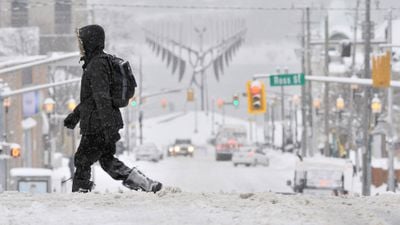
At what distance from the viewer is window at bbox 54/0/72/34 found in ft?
187

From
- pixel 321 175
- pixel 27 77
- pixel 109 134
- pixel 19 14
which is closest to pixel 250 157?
pixel 27 77

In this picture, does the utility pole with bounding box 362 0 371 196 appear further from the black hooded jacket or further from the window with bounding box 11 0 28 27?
the black hooded jacket

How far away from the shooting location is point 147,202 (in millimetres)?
10133

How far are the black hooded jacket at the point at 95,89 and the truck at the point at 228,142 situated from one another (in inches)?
2977

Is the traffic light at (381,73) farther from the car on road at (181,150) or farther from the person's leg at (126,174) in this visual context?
the car on road at (181,150)

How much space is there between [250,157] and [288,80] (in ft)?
115

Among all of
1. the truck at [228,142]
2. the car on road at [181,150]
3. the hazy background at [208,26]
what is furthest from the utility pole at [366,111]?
the car on road at [181,150]

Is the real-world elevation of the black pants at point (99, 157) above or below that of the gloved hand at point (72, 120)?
below

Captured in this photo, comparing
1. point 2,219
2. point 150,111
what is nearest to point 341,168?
point 2,219

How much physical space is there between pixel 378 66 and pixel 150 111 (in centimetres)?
12913

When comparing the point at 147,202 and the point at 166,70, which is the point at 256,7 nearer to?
the point at 147,202

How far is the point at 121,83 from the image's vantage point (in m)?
11.0

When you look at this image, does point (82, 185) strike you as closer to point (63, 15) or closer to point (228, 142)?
point (63, 15)

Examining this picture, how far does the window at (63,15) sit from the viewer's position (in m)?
57.0
